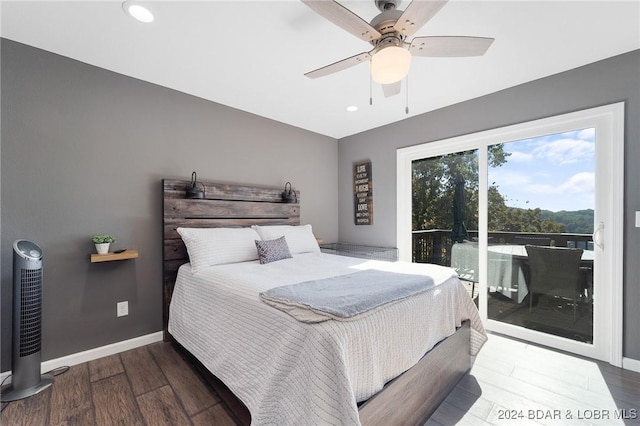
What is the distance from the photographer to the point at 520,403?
181 centimetres

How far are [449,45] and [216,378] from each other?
106 inches

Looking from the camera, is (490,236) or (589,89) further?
(490,236)

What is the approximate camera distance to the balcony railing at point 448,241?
254 centimetres

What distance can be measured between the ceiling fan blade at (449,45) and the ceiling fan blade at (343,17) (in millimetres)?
278

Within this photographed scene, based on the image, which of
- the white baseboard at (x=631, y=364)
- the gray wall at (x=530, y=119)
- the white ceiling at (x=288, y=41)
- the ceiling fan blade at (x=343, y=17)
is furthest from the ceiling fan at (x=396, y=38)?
the white baseboard at (x=631, y=364)

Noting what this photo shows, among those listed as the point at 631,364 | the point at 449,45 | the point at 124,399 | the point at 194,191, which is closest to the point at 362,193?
the point at 194,191

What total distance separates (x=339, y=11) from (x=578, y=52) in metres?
2.14

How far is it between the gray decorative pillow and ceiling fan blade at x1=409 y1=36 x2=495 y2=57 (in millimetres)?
1963

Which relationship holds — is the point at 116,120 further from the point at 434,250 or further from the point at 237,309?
the point at 434,250

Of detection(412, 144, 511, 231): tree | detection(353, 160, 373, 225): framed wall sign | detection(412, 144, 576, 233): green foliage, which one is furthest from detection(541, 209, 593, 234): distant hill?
detection(353, 160, 373, 225): framed wall sign

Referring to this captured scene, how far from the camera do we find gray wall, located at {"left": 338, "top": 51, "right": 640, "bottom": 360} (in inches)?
86.7

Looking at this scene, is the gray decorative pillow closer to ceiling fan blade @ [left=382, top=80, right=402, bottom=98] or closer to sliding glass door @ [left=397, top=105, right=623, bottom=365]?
ceiling fan blade @ [left=382, top=80, right=402, bottom=98]

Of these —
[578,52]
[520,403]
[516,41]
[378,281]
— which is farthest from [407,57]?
[520,403]

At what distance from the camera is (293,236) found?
3.18m
